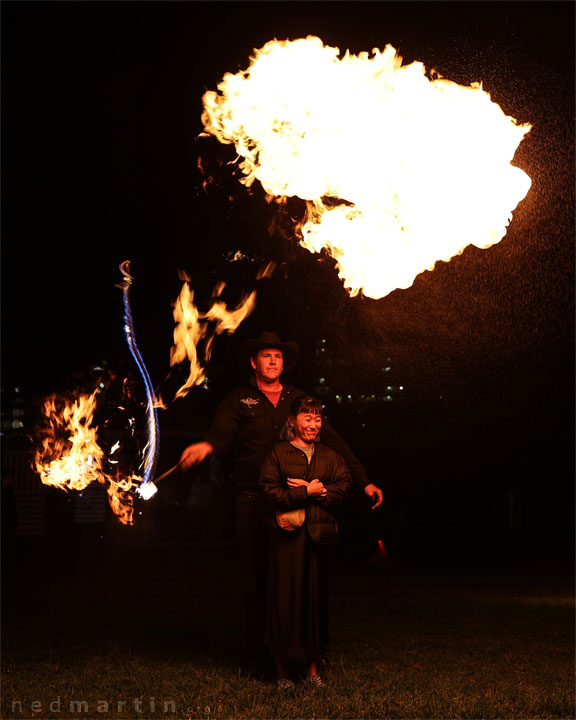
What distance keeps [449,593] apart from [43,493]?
13.5 m

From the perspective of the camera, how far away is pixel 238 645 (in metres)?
7.33

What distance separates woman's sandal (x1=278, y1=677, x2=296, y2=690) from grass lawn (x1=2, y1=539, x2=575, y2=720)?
4 centimetres

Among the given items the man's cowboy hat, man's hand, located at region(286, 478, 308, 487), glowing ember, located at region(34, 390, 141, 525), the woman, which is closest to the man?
the man's cowboy hat

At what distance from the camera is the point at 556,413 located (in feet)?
63.7

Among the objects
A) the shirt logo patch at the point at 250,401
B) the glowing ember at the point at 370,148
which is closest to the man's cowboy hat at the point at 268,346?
the shirt logo patch at the point at 250,401

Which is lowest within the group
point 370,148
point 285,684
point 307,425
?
point 285,684

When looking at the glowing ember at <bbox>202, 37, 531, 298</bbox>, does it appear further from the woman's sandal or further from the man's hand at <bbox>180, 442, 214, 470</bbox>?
the woman's sandal

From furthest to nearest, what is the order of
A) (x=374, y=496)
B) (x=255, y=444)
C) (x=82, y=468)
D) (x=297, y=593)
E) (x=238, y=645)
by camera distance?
1. (x=238, y=645)
2. (x=82, y=468)
3. (x=255, y=444)
4. (x=374, y=496)
5. (x=297, y=593)

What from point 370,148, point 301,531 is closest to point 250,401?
point 301,531

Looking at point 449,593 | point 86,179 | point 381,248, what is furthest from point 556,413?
point 381,248

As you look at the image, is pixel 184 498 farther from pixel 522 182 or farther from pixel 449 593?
pixel 522 182

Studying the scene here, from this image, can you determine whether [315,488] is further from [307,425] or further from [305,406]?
[305,406]

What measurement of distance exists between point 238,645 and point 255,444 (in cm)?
187

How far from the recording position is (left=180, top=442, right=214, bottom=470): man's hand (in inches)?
234
